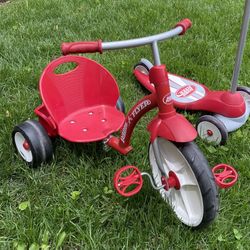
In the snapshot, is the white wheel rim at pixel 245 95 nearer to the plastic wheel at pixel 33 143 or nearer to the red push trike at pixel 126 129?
the red push trike at pixel 126 129

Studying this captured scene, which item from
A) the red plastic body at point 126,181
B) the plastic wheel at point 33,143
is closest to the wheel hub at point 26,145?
the plastic wheel at point 33,143

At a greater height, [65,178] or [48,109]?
[48,109]

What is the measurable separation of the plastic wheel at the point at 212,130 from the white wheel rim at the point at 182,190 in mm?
479

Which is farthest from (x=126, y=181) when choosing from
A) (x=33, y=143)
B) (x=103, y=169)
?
(x=33, y=143)

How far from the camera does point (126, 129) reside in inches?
68.7

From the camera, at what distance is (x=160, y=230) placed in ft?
5.22

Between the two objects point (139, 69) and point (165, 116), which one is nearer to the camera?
point (165, 116)

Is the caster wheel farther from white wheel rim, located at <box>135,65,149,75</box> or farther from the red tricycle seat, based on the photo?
the red tricycle seat

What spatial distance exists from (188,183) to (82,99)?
819 mm

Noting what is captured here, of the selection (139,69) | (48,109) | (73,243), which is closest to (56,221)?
(73,243)

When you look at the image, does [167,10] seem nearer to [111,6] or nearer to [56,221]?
[111,6]

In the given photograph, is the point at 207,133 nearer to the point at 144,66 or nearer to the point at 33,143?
the point at 144,66

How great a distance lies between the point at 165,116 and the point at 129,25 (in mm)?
1875

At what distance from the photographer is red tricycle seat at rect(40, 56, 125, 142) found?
1938 millimetres
